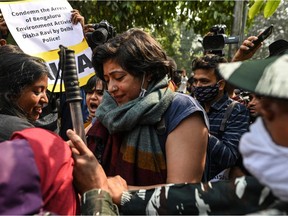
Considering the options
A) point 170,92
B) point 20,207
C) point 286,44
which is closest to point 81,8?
point 286,44

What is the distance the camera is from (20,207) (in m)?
1.39

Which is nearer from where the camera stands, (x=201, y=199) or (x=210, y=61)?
(x=201, y=199)

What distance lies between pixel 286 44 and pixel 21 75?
1.56 metres

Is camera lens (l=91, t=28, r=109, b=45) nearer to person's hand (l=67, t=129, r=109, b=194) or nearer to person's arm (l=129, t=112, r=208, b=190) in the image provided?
person's arm (l=129, t=112, r=208, b=190)

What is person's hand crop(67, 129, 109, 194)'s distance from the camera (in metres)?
1.71

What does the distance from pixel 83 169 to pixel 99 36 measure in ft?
6.23

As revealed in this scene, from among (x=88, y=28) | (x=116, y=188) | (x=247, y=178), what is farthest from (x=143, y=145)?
(x=88, y=28)

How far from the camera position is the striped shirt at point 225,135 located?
2990mm

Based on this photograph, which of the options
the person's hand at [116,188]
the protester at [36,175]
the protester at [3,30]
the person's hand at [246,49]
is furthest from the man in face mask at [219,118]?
the protester at [3,30]

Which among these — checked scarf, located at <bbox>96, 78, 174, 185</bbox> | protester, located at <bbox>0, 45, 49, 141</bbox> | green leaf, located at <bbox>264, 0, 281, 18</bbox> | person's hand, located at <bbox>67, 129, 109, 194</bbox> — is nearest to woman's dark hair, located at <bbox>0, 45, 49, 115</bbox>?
protester, located at <bbox>0, 45, 49, 141</bbox>

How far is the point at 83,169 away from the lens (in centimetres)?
171

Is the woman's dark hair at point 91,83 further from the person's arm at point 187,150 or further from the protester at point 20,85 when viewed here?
the person's arm at point 187,150

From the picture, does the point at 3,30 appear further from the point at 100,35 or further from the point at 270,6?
the point at 270,6

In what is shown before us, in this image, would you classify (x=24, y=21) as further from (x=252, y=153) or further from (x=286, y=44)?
(x=252, y=153)
